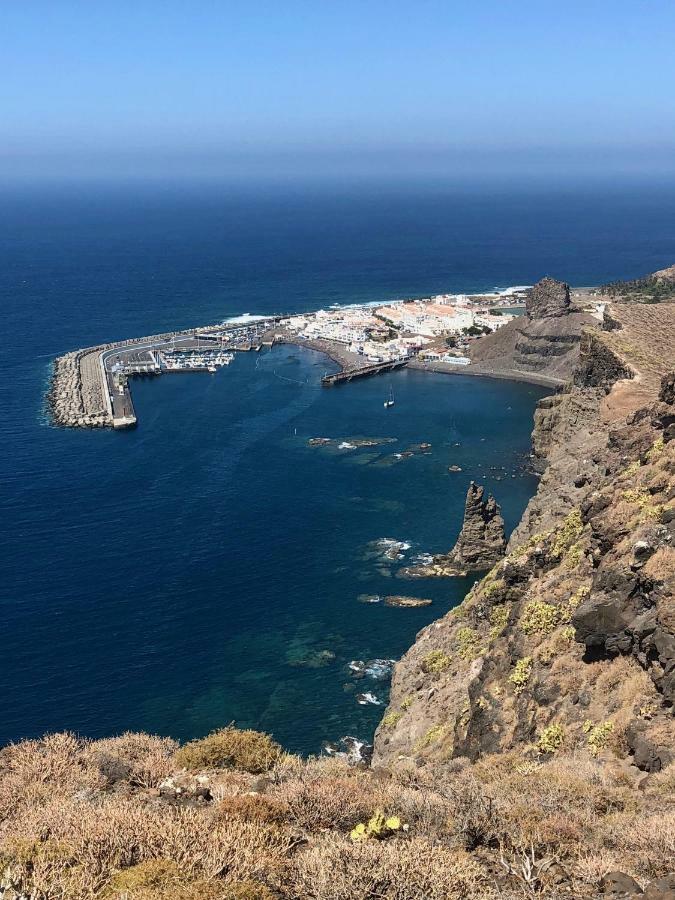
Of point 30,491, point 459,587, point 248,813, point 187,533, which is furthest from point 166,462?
point 248,813

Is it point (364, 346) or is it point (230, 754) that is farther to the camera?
point (364, 346)

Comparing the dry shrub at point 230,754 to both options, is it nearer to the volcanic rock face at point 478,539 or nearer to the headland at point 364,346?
the volcanic rock face at point 478,539

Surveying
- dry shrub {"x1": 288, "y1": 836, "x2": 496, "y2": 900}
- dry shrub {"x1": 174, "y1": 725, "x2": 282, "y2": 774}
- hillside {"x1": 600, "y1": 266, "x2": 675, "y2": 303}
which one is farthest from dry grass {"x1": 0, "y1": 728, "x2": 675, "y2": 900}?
hillside {"x1": 600, "y1": 266, "x2": 675, "y2": 303}

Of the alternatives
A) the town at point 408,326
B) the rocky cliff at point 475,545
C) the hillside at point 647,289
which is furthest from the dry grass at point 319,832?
the hillside at point 647,289

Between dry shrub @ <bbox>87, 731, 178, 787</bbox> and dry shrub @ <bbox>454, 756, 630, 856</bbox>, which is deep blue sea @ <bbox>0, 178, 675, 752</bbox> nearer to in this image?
dry shrub @ <bbox>87, 731, 178, 787</bbox>

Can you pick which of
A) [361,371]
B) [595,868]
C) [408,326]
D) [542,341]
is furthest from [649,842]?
[408,326]

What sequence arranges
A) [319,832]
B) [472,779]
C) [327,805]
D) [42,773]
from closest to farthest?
[319,832] < [327,805] < [472,779] < [42,773]

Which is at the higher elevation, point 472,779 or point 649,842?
point 649,842

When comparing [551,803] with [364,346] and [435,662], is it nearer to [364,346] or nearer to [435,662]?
[435,662]
